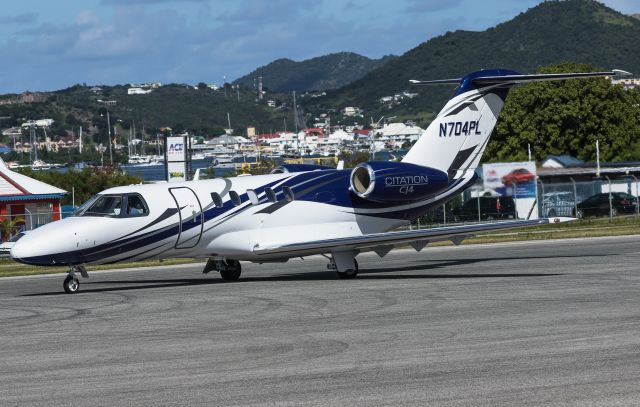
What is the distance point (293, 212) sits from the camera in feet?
87.8

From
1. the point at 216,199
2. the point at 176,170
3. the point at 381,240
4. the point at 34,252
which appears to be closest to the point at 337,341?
the point at 34,252

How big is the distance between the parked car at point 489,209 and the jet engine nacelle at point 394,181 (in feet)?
82.6

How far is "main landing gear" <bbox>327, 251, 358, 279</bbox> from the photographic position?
87.3ft

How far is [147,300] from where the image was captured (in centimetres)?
2262

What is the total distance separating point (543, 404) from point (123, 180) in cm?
7262

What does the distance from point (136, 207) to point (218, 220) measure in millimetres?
1897

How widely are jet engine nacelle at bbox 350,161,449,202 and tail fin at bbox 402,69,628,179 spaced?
1.93 ft

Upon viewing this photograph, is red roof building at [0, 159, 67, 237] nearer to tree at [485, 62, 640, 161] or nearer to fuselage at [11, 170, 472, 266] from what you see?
fuselage at [11, 170, 472, 266]

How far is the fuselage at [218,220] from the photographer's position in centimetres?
2412

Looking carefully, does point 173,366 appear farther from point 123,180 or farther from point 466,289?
point 123,180

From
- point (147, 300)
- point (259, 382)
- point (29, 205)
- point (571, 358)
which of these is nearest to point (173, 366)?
point (259, 382)

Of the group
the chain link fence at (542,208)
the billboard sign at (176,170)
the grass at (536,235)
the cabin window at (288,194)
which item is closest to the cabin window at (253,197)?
the cabin window at (288,194)

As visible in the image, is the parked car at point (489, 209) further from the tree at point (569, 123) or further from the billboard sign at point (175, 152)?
the tree at point (569, 123)

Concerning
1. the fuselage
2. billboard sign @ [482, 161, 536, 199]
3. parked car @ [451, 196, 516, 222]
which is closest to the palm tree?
parked car @ [451, 196, 516, 222]
